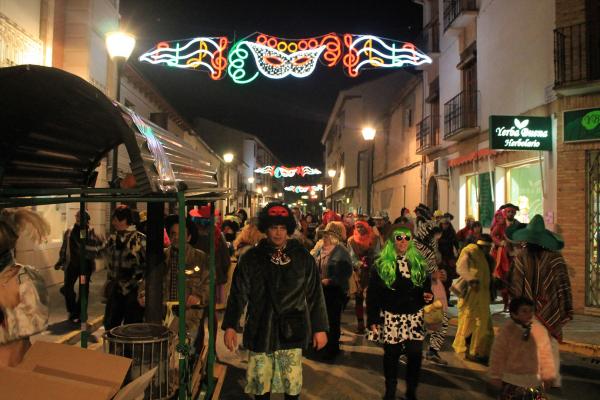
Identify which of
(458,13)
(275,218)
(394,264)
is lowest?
(394,264)

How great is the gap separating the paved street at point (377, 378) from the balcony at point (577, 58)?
5674mm

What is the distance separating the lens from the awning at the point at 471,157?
14.4m

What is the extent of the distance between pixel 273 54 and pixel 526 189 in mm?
7047

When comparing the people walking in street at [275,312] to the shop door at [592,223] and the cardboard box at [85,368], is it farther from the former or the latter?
the shop door at [592,223]

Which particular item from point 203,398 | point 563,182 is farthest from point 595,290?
point 203,398

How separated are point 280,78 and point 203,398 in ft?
29.2

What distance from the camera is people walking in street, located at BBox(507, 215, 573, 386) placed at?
517cm

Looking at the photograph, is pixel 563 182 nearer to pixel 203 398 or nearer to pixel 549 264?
pixel 549 264

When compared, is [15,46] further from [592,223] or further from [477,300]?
[592,223]

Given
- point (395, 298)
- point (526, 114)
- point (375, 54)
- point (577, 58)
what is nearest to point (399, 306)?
point (395, 298)

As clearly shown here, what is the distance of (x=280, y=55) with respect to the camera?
1237 cm

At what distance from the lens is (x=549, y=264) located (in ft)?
17.2

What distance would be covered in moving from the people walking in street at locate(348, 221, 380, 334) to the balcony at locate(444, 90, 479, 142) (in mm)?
7988

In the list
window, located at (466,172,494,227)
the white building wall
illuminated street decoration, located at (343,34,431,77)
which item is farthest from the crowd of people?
window, located at (466,172,494,227)
